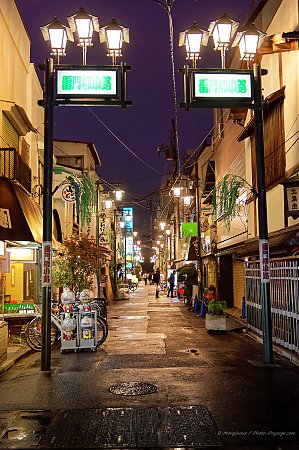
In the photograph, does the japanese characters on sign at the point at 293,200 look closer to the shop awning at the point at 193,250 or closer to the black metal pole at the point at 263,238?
the black metal pole at the point at 263,238

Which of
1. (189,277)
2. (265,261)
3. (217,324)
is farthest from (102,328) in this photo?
(189,277)

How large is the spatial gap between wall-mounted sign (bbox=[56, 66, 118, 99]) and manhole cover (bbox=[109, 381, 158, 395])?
21.0 feet

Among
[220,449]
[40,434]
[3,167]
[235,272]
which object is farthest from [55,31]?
[235,272]

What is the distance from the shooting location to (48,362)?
37.3 feet

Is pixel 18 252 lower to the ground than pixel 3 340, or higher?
higher

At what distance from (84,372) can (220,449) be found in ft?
18.1

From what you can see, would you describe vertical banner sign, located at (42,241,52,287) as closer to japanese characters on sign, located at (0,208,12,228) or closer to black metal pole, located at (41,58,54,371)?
black metal pole, located at (41,58,54,371)

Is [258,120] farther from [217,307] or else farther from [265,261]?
[217,307]

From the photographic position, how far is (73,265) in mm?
21828

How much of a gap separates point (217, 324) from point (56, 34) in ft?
37.0

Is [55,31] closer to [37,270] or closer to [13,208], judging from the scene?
[13,208]

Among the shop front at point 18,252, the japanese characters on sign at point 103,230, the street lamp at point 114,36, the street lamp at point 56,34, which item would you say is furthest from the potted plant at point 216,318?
the japanese characters on sign at point 103,230

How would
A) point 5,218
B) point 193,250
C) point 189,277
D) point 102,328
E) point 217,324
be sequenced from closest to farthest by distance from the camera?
point 5,218 → point 102,328 → point 217,324 → point 189,277 → point 193,250

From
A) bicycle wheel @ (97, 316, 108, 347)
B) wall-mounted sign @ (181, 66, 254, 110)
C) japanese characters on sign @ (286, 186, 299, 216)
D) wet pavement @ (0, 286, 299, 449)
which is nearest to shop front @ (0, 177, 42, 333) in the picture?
wet pavement @ (0, 286, 299, 449)
